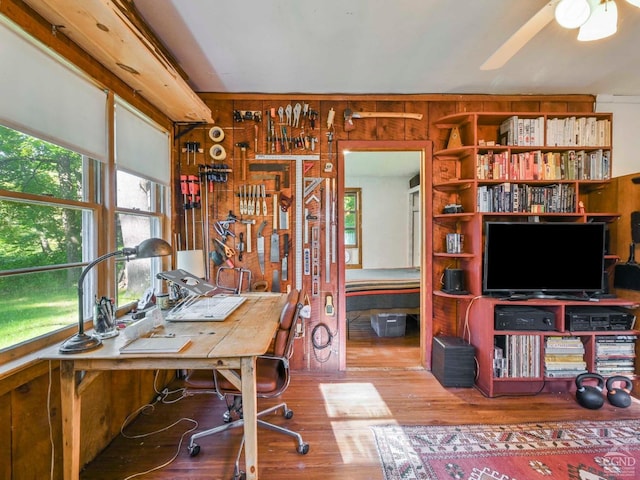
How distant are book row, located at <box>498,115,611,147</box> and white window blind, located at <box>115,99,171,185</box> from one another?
10.1 ft

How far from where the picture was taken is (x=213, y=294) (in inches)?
102

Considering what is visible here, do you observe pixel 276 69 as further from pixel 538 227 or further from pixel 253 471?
pixel 253 471

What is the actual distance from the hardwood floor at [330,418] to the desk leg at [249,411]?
13.8 inches

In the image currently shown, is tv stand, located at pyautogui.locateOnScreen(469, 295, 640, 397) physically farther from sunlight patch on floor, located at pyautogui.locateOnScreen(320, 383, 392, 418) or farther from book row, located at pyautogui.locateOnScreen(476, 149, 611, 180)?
book row, located at pyautogui.locateOnScreen(476, 149, 611, 180)

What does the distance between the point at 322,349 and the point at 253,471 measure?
1.55 meters

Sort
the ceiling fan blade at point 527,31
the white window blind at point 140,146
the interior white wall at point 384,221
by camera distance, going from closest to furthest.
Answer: the ceiling fan blade at point 527,31 → the white window blind at point 140,146 → the interior white wall at point 384,221

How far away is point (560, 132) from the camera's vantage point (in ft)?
8.45

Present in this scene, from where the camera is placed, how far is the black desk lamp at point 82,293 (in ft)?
4.33

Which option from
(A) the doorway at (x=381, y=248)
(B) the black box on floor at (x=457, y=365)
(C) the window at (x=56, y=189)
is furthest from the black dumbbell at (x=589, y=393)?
(C) the window at (x=56, y=189)

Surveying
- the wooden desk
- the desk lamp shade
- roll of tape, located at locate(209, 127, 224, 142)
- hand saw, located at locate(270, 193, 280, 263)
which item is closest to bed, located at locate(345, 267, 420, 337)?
hand saw, located at locate(270, 193, 280, 263)

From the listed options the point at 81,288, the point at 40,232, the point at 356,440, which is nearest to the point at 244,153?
the point at 40,232

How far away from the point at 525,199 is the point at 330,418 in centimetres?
244

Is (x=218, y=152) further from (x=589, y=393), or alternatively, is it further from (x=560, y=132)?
(x=589, y=393)

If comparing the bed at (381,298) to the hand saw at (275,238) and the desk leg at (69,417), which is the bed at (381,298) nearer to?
the hand saw at (275,238)
